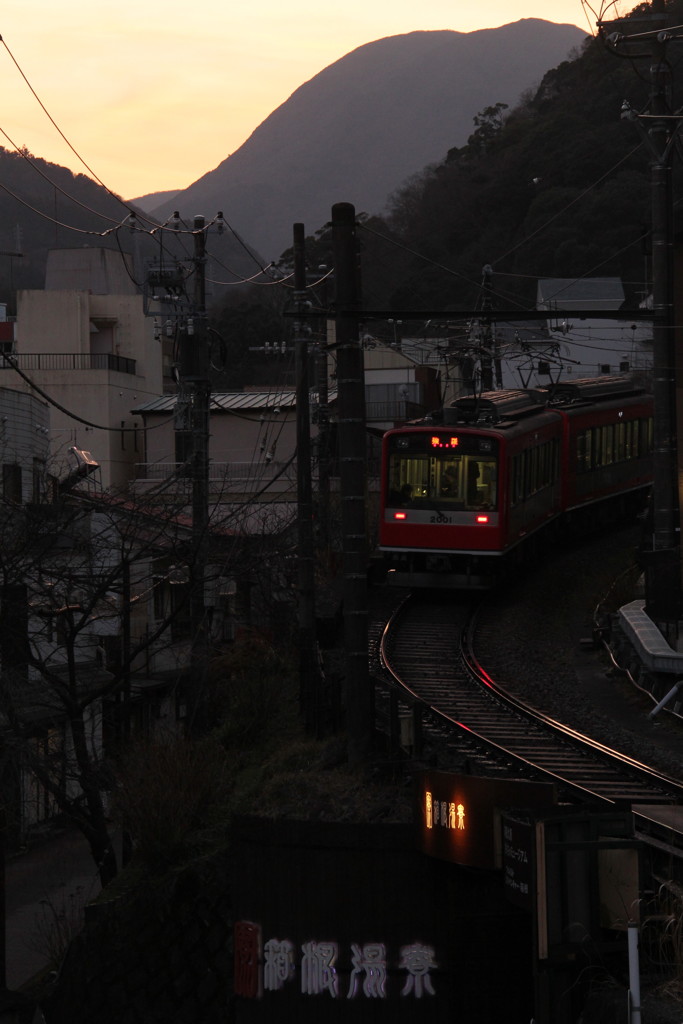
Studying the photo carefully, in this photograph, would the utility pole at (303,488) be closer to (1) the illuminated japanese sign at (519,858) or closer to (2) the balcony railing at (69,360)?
(1) the illuminated japanese sign at (519,858)

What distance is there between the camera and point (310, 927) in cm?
1077

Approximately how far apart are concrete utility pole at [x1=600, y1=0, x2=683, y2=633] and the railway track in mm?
2779

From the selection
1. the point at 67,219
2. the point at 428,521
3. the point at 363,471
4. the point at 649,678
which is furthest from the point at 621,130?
the point at 67,219

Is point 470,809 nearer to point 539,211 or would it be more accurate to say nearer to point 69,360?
point 69,360

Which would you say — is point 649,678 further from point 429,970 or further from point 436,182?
point 436,182

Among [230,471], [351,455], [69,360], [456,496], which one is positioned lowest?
[230,471]

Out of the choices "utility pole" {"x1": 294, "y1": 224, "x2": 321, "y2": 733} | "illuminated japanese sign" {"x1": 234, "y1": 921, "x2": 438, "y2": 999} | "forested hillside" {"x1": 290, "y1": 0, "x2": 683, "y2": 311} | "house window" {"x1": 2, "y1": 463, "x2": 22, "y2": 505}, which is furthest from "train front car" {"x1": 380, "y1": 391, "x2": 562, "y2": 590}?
"forested hillside" {"x1": 290, "y1": 0, "x2": 683, "y2": 311}

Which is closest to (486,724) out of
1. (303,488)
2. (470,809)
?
(470,809)

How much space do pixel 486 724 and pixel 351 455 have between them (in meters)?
4.21

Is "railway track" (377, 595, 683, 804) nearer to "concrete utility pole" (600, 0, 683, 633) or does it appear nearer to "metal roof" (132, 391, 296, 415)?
"concrete utility pole" (600, 0, 683, 633)

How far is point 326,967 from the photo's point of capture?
1059 centimetres

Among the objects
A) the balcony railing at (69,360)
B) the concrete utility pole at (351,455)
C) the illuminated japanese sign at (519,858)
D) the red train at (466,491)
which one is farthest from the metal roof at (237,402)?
the illuminated japanese sign at (519,858)

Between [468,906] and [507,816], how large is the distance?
1864 mm

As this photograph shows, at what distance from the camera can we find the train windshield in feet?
67.6
